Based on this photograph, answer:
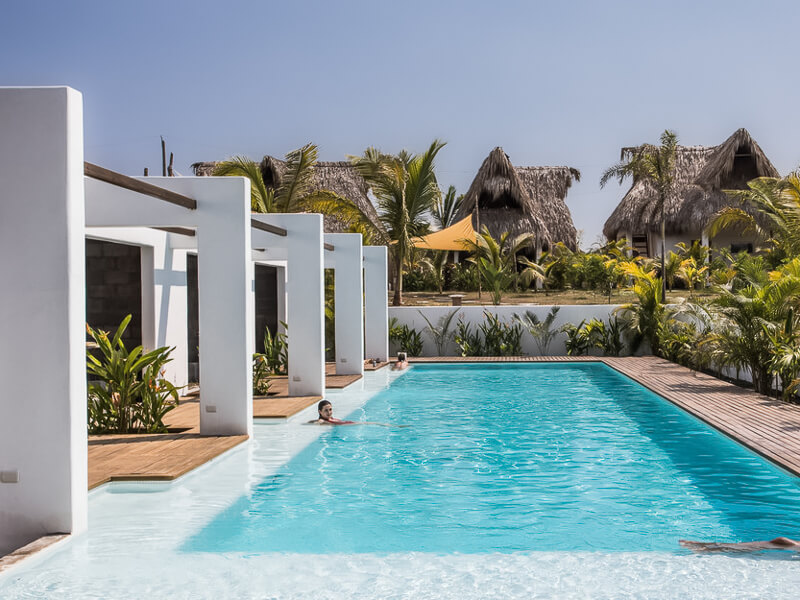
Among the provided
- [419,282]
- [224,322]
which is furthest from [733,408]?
[419,282]

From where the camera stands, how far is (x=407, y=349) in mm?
19516

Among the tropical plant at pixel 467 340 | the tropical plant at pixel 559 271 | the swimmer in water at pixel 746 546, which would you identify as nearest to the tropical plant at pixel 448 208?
the tropical plant at pixel 559 271

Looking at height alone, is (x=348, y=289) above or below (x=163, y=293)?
above

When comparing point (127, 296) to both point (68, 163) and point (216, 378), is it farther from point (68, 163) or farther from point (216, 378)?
point (68, 163)

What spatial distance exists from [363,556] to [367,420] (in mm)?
5402

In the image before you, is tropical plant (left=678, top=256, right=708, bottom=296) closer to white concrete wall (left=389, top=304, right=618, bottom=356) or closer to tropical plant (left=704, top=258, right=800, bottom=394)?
white concrete wall (left=389, top=304, right=618, bottom=356)

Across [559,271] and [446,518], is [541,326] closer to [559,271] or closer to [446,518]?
[559,271]

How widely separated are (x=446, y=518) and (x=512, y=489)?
1.06m

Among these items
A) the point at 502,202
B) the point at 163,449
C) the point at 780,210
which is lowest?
the point at 163,449

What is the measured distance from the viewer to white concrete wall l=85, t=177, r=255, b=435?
8.16m

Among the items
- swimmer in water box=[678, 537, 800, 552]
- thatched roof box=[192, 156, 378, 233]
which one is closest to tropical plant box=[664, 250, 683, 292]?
thatched roof box=[192, 156, 378, 233]

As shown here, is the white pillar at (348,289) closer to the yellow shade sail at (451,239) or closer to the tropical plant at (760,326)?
the tropical plant at (760,326)

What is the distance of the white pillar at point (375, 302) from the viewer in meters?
16.6

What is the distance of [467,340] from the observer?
1938cm
